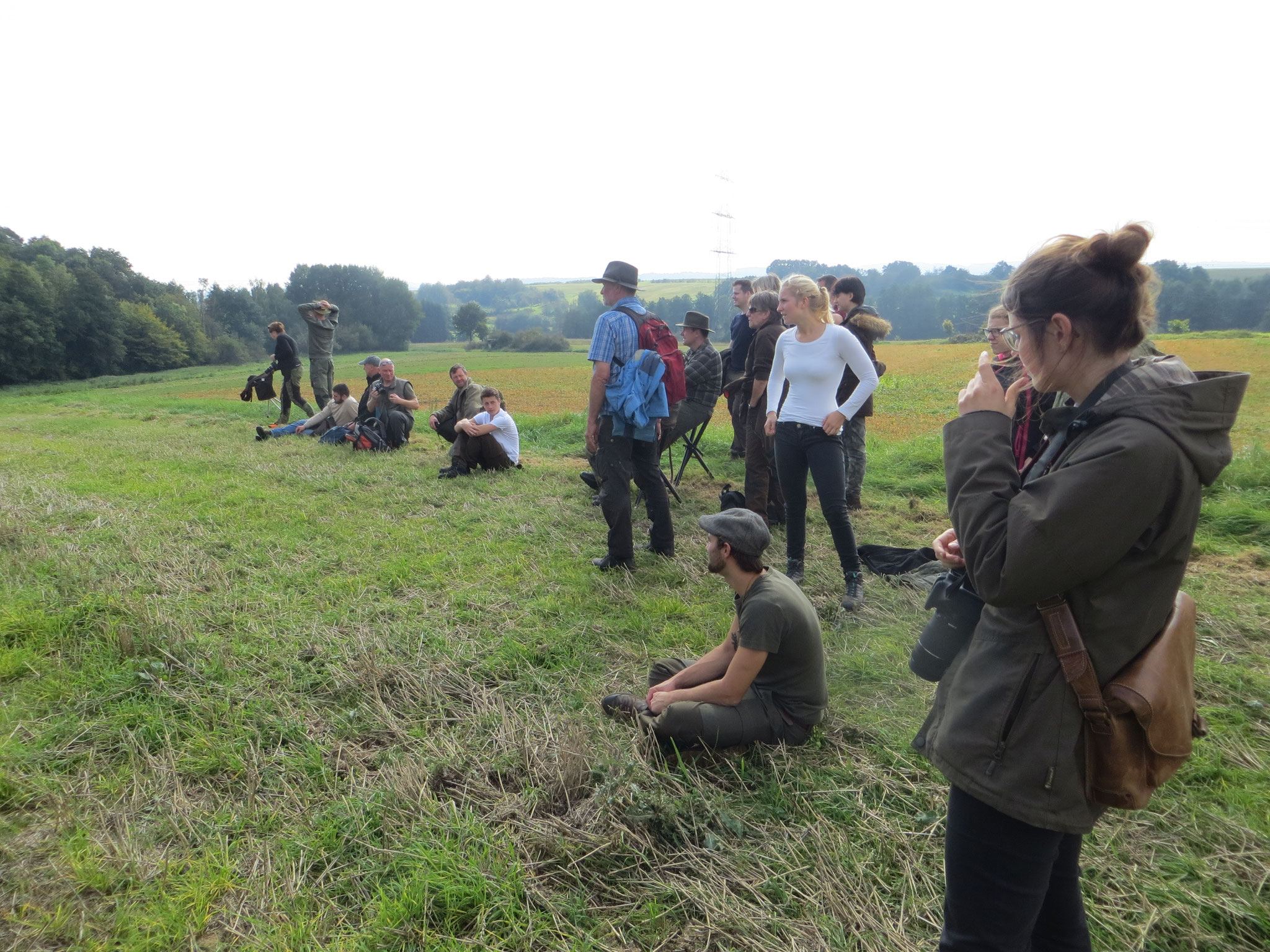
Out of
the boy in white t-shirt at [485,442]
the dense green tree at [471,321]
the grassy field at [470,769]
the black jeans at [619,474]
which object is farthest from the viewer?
the dense green tree at [471,321]

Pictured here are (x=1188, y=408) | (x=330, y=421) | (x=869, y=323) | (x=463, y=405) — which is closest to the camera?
(x=1188, y=408)

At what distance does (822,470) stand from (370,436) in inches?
332

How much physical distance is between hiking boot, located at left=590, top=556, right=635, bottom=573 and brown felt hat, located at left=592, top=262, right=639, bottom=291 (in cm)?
212

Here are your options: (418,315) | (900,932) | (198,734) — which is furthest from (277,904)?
(418,315)

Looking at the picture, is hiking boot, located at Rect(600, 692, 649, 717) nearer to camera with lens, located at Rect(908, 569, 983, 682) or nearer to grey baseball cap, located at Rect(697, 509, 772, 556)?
grey baseball cap, located at Rect(697, 509, 772, 556)

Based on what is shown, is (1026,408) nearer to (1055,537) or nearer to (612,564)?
(1055,537)

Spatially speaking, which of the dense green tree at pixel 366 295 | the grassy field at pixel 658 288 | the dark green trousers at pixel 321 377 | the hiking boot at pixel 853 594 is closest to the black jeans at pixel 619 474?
the hiking boot at pixel 853 594

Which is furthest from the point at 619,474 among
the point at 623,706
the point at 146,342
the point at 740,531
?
the point at 146,342

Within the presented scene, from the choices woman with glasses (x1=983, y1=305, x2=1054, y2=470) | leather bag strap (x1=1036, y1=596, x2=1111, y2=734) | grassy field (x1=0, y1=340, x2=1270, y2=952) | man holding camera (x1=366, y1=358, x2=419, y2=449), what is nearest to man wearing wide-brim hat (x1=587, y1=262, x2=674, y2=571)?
grassy field (x1=0, y1=340, x2=1270, y2=952)

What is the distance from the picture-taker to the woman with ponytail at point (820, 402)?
466cm

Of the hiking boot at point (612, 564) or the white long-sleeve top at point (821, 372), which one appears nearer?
the white long-sleeve top at point (821, 372)

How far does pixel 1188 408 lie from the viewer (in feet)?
4.13

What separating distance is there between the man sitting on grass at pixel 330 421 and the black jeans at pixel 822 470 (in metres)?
8.91

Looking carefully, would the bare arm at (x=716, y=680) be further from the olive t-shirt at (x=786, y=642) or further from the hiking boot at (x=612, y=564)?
the hiking boot at (x=612, y=564)
